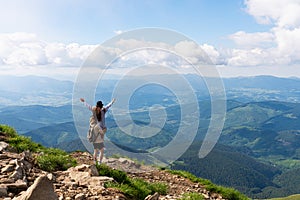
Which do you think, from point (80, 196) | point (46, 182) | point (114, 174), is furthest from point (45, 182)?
point (114, 174)

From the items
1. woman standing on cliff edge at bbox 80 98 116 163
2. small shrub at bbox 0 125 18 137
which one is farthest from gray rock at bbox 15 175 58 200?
small shrub at bbox 0 125 18 137

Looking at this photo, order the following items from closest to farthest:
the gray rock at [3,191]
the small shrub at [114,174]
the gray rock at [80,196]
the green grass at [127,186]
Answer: the gray rock at [3,191] → the gray rock at [80,196] → the green grass at [127,186] → the small shrub at [114,174]

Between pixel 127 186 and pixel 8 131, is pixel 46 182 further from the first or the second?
pixel 8 131

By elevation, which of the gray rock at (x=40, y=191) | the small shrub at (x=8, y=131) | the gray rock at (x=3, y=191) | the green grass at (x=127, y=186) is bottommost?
the green grass at (x=127, y=186)

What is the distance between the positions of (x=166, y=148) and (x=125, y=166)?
17.6 ft

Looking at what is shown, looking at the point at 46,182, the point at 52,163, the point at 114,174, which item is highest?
the point at 46,182

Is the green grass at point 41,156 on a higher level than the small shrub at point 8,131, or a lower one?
lower

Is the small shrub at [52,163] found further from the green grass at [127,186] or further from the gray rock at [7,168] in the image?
the gray rock at [7,168]

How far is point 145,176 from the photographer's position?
14.9 meters

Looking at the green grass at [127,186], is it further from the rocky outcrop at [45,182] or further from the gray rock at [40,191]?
the gray rock at [40,191]

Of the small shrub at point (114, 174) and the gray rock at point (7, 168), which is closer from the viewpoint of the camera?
the gray rock at point (7, 168)

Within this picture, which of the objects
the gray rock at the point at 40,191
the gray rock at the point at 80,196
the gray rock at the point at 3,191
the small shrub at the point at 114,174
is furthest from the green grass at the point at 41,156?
the gray rock at the point at 40,191

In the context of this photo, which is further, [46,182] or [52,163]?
[52,163]

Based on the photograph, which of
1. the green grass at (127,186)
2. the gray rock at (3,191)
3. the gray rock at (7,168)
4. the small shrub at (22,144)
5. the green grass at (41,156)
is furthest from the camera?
→ the small shrub at (22,144)
